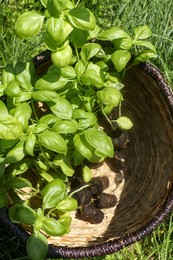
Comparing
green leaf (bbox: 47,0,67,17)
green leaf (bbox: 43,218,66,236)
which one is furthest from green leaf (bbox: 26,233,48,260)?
green leaf (bbox: 47,0,67,17)

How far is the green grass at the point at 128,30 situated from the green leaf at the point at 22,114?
1.37 feet

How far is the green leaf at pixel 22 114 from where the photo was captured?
1127mm

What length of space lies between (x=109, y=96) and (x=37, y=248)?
0.39m

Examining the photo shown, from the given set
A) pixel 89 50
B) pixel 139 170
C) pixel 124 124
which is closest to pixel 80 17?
pixel 89 50

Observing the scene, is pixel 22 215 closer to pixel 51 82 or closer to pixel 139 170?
pixel 51 82

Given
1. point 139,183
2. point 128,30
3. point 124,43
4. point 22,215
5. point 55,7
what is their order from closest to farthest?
point 55,7
point 22,215
point 124,43
point 139,183
point 128,30

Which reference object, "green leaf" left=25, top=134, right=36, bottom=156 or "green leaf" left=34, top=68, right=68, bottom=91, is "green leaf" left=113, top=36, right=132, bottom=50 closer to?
"green leaf" left=34, top=68, right=68, bottom=91

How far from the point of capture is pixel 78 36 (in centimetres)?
115

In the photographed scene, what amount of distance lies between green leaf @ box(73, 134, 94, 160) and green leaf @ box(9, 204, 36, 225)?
180 millimetres

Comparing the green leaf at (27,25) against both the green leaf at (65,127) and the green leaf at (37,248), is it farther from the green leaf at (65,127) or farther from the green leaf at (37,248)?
the green leaf at (37,248)

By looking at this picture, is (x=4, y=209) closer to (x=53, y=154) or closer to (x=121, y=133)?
(x=53, y=154)

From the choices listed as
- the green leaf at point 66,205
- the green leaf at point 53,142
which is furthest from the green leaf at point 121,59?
the green leaf at point 66,205

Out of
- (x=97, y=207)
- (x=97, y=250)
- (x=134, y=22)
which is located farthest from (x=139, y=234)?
(x=134, y=22)

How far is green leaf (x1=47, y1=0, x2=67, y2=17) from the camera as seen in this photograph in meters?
0.98
